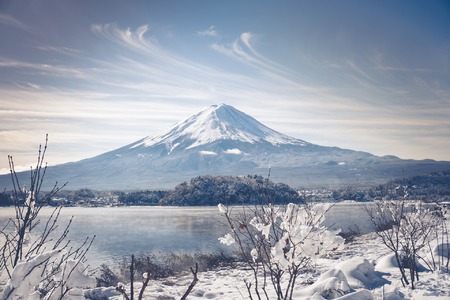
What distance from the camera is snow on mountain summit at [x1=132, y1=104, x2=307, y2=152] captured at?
169 metres

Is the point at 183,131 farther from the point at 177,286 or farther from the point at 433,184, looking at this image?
the point at 177,286

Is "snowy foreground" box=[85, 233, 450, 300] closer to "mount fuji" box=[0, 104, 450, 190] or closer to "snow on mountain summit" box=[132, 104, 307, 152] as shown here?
"mount fuji" box=[0, 104, 450, 190]

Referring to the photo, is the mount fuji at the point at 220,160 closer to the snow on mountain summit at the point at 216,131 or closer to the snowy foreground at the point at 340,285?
the snow on mountain summit at the point at 216,131

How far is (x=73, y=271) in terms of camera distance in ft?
7.40

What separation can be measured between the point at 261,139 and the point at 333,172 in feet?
167

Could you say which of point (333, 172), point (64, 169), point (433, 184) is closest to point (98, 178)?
point (64, 169)

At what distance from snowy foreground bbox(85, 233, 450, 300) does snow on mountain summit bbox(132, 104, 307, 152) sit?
504 ft

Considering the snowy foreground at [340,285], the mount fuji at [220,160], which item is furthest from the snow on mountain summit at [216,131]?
the snowy foreground at [340,285]

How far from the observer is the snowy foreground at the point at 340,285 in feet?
20.2

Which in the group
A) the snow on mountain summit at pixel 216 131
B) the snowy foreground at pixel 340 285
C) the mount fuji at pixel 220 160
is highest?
the snow on mountain summit at pixel 216 131

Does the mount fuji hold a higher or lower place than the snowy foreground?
higher

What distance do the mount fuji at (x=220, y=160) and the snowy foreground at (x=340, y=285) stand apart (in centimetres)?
9328

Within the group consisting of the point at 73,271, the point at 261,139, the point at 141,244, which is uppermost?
the point at 261,139

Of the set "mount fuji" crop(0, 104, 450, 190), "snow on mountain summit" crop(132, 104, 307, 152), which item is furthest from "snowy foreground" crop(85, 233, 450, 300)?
"snow on mountain summit" crop(132, 104, 307, 152)
